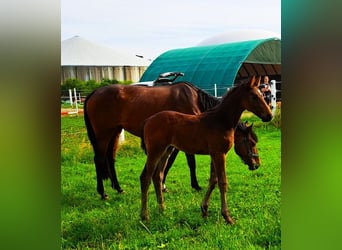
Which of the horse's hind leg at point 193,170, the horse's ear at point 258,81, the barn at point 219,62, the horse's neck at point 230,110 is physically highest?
Result: the barn at point 219,62

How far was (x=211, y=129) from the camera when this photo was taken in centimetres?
197

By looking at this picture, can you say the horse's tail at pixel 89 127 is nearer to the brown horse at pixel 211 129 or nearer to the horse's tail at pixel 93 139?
the horse's tail at pixel 93 139

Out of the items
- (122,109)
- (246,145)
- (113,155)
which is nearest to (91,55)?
(122,109)

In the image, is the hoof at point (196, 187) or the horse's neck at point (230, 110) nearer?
the horse's neck at point (230, 110)


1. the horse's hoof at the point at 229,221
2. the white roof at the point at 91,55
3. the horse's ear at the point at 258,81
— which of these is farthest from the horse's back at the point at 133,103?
the horse's hoof at the point at 229,221

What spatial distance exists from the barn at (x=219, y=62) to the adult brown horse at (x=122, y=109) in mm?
73

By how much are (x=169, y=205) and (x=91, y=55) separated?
71 cm

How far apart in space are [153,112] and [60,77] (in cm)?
42

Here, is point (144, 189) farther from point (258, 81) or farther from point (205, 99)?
point (258, 81)

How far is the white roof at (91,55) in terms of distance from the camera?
2.08 metres

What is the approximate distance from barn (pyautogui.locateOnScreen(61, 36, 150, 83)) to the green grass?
20cm
